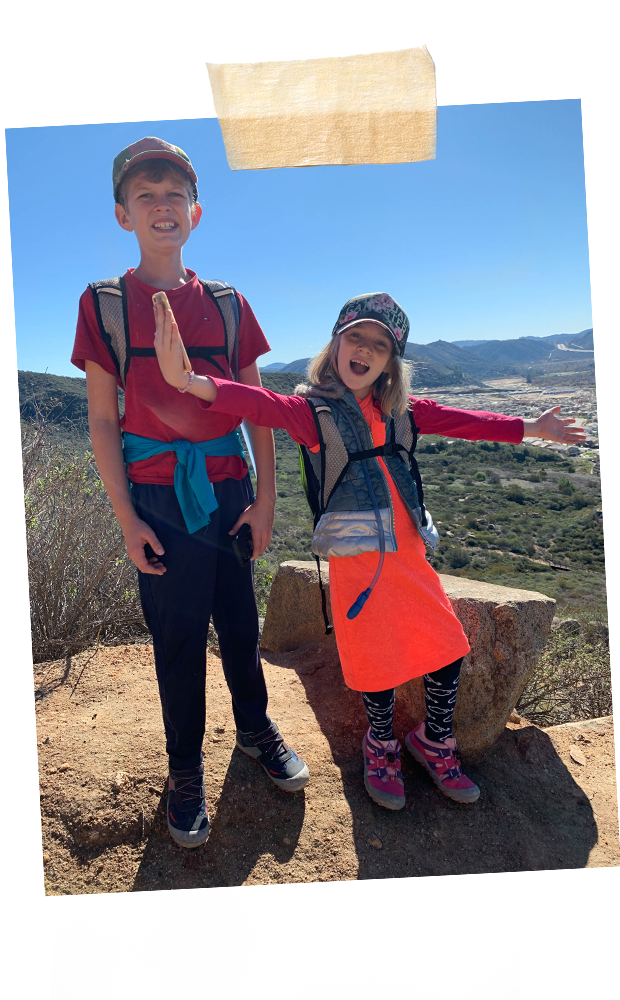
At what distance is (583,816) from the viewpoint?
2178 mm

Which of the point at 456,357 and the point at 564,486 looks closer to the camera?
the point at 456,357

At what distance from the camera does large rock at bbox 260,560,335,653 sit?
3.45 m

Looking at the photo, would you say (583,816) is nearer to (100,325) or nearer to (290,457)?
(290,457)

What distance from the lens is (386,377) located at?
2.07 metres

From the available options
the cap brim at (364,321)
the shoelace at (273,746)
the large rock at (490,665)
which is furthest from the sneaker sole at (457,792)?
the cap brim at (364,321)

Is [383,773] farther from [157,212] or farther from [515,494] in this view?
[515,494]

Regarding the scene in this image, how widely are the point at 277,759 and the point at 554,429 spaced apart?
5.73 feet

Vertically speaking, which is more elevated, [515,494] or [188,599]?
[515,494]

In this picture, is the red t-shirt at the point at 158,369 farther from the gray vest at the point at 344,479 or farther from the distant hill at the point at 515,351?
the distant hill at the point at 515,351

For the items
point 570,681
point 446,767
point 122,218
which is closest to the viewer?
point 122,218

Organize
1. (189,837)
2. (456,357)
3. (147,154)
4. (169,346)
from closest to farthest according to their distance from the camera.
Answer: (169,346), (147,154), (189,837), (456,357)

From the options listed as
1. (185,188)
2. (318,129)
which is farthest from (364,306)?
(185,188)

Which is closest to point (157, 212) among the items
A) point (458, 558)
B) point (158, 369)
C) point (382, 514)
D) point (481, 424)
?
point (158, 369)

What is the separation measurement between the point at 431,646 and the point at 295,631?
5.11 feet
